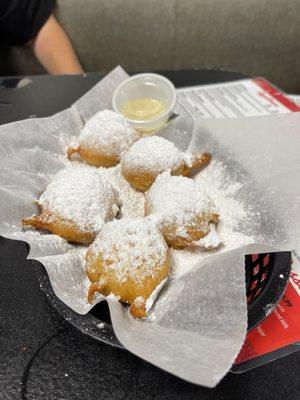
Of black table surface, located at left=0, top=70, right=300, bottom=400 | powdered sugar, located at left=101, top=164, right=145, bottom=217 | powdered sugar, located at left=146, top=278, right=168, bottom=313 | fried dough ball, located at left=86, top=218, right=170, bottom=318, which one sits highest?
fried dough ball, located at left=86, top=218, right=170, bottom=318

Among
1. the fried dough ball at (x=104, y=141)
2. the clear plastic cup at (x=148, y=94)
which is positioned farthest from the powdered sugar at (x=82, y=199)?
the clear plastic cup at (x=148, y=94)

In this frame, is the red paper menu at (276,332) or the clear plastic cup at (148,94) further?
the clear plastic cup at (148,94)

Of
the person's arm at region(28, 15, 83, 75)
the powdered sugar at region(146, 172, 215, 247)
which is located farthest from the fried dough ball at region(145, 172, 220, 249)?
the person's arm at region(28, 15, 83, 75)

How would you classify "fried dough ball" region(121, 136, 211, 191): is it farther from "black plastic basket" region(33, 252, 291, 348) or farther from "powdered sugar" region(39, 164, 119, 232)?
"black plastic basket" region(33, 252, 291, 348)

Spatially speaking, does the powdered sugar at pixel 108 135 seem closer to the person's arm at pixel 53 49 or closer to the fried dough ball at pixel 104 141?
the fried dough ball at pixel 104 141

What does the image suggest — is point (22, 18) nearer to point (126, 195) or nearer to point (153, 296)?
point (126, 195)

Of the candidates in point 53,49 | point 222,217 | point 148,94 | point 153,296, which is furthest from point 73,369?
point 53,49

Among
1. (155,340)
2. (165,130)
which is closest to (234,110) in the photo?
(165,130)

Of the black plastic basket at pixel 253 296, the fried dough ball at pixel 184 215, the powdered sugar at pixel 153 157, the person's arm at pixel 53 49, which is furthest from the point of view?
the person's arm at pixel 53 49
